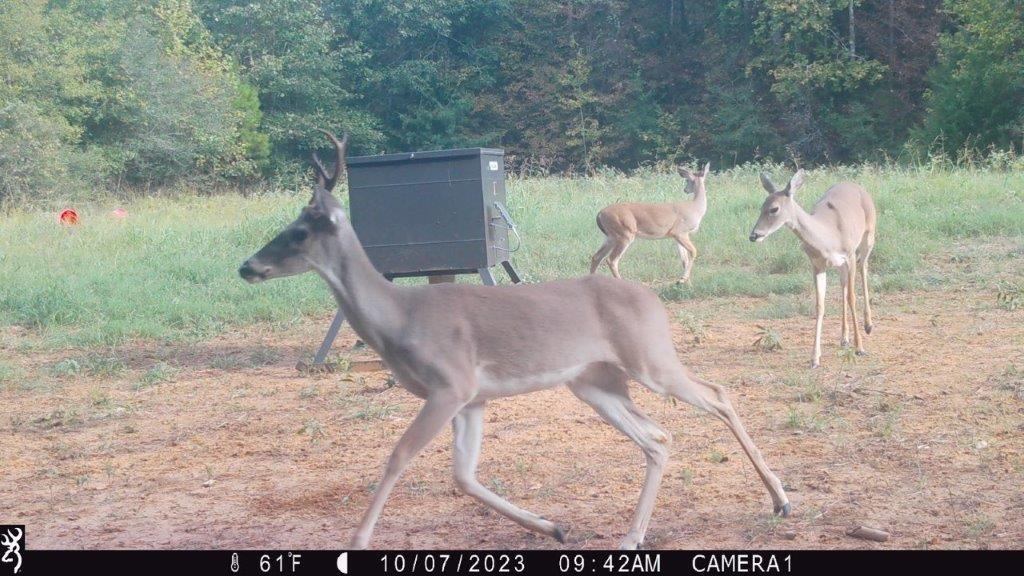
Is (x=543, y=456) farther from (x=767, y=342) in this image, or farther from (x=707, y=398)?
(x=767, y=342)

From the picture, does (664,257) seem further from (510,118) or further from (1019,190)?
(510,118)

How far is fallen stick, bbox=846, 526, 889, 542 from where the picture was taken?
14.4ft

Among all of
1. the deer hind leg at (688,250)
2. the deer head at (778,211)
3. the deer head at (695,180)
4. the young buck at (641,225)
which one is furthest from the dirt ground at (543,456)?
the deer head at (695,180)

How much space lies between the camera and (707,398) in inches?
185

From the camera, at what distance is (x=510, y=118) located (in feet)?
127

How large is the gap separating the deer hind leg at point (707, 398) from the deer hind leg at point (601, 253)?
27.8 feet

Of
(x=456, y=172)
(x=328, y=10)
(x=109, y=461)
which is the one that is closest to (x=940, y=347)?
(x=456, y=172)

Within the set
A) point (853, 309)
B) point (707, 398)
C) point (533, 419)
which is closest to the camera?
point (707, 398)

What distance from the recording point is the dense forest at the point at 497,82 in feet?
95.6

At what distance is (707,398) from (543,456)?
57.6 inches

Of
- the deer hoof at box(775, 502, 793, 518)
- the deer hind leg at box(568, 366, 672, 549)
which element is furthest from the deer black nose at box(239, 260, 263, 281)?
the deer hoof at box(775, 502, 793, 518)

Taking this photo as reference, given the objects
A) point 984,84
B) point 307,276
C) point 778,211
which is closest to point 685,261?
point 778,211

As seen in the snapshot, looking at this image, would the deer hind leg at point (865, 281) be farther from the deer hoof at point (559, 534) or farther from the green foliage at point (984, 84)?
the green foliage at point (984, 84)

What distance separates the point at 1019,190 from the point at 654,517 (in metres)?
12.5
